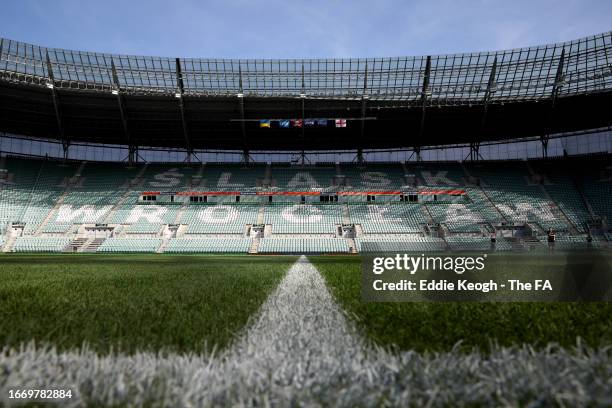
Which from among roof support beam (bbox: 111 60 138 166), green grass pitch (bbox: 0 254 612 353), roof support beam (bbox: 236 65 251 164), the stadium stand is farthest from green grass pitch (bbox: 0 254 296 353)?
roof support beam (bbox: 111 60 138 166)

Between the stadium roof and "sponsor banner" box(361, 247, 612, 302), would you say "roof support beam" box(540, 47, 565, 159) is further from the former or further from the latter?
"sponsor banner" box(361, 247, 612, 302)

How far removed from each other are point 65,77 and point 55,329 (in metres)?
37.5

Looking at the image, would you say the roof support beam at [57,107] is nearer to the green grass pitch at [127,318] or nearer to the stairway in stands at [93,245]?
the stairway in stands at [93,245]

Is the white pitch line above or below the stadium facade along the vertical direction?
below

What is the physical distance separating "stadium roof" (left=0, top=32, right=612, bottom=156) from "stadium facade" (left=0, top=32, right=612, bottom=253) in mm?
150

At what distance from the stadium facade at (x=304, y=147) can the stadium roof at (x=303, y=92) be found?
150mm

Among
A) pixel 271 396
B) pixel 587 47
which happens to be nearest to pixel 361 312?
pixel 271 396

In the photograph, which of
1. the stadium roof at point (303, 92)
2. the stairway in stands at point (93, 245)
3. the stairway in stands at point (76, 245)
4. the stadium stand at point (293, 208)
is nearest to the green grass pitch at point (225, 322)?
the stadium stand at point (293, 208)

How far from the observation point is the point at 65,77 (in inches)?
1291

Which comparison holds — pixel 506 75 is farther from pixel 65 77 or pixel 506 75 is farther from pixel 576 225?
pixel 65 77

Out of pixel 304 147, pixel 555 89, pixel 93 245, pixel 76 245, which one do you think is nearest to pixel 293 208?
pixel 304 147

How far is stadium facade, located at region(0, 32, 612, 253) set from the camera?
3114 centimetres

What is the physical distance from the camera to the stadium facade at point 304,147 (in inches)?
1226

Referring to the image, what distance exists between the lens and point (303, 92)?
35.1 m
